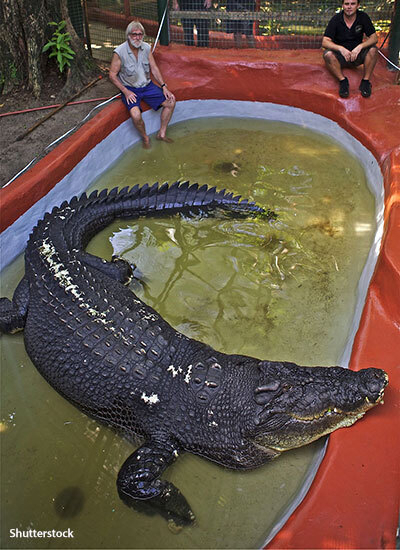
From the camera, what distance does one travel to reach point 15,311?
10.5 feet

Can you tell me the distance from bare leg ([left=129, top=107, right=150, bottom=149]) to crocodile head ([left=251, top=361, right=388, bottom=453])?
152 inches

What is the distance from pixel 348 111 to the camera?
5.29 meters

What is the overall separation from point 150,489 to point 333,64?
5046 mm

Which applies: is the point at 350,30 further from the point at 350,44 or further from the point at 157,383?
the point at 157,383

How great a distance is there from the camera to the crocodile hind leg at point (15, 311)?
10.5 ft

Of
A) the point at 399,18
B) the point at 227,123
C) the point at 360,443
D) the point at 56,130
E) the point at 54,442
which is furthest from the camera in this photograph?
the point at 227,123

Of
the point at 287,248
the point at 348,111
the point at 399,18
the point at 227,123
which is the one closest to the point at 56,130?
the point at 227,123

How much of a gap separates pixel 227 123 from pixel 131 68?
145cm

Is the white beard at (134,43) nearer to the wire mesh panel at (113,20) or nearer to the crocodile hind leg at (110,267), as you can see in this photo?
the wire mesh panel at (113,20)

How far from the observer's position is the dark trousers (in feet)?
20.5

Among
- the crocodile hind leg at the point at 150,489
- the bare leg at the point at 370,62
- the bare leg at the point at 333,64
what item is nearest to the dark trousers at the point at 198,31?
the bare leg at the point at 333,64

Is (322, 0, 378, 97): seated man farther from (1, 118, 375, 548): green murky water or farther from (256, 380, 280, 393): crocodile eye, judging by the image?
(256, 380, 280, 393): crocodile eye

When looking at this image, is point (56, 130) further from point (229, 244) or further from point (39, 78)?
point (229, 244)

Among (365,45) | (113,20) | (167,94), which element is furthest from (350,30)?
(113,20)
